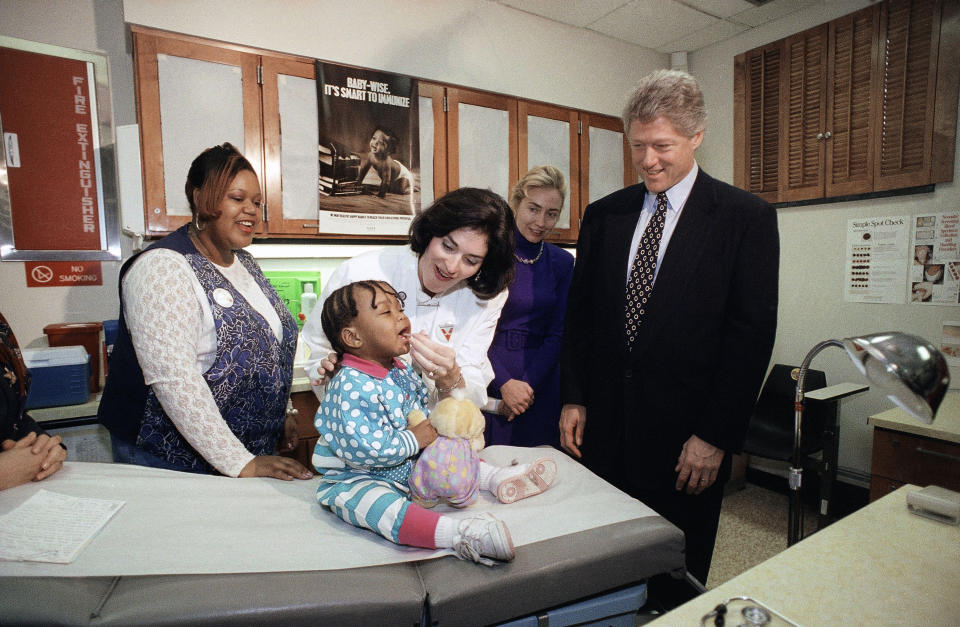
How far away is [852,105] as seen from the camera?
3.03 meters

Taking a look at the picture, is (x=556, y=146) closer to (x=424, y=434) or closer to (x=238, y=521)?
(x=424, y=434)

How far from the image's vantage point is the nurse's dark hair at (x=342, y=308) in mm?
1324

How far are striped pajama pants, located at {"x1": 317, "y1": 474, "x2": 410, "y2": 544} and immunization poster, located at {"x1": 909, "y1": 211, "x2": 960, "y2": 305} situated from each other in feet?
10.6

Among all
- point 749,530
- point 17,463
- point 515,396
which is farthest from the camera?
point 749,530

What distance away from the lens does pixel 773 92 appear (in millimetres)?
3418

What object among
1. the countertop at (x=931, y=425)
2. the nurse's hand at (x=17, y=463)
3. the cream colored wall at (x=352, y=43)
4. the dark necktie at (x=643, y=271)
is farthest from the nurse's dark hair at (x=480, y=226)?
the countertop at (x=931, y=425)

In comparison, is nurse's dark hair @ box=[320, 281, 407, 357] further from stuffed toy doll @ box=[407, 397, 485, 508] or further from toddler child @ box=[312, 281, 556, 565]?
stuffed toy doll @ box=[407, 397, 485, 508]

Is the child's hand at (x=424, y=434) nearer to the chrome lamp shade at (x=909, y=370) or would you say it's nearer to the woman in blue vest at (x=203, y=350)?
the woman in blue vest at (x=203, y=350)

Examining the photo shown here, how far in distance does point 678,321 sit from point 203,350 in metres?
1.37

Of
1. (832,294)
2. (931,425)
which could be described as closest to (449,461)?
(931,425)

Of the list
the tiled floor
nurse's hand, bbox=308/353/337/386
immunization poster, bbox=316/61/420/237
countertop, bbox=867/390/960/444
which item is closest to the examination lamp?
nurse's hand, bbox=308/353/337/386

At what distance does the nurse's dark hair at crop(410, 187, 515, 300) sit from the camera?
58.4 inches

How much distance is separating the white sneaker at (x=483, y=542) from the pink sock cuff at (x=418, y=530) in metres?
0.05

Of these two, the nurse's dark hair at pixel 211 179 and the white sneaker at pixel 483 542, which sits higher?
the nurse's dark hair at pixel 211 179
